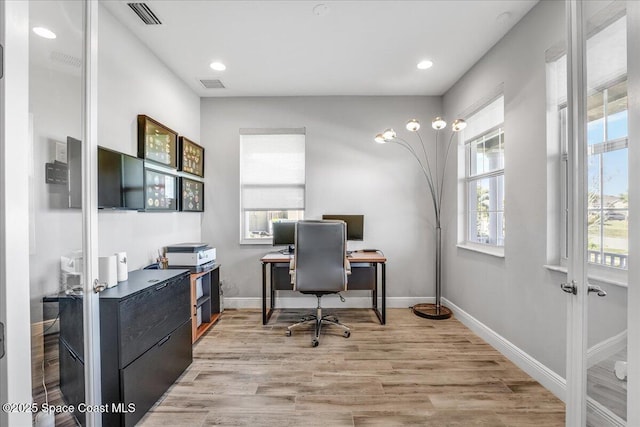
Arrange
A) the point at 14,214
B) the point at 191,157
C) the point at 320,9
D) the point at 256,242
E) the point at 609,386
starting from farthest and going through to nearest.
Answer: the point at 256,242
the point at 191,157
the point at 320,9
the point at 609,386
the point at 14,214

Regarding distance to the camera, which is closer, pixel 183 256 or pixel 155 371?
pixel 155 371

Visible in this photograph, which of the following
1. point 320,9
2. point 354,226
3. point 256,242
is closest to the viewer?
point 320,9

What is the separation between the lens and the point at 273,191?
3697 millimetres

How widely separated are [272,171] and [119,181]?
191cm

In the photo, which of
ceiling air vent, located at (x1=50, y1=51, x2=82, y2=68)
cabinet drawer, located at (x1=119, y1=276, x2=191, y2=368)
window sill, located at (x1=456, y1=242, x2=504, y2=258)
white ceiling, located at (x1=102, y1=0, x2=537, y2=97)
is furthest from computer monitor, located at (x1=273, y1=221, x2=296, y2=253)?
ceiling air vent, located at (x1=50, y1=51, x2=82, y2=68)

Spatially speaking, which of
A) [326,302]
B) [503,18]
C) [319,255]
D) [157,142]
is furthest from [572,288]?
[157,142]

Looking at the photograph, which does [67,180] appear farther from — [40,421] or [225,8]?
[225,8]

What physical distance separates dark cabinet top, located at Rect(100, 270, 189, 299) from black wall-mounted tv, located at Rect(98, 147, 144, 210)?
1.78ft

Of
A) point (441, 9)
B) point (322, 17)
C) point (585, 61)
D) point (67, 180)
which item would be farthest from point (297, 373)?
point (441, 9)

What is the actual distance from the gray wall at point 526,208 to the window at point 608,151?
849 mm

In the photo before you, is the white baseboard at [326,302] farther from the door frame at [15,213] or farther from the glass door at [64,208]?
the door frame at [15,213]

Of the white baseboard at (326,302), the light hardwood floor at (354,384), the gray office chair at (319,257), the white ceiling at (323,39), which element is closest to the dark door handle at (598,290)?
the light hardwood floor at (354,384)

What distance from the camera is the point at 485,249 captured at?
9.30 ft

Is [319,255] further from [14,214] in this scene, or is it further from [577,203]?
[14,214]
